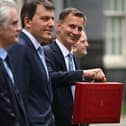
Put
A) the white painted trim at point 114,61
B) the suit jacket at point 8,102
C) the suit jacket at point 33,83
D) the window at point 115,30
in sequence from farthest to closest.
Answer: the window at point 115,30, the white painted trim at point 114,61, the suit jacket at point 33,83, the suit jacket at point 8,102

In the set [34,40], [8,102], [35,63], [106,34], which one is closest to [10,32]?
[8,102]

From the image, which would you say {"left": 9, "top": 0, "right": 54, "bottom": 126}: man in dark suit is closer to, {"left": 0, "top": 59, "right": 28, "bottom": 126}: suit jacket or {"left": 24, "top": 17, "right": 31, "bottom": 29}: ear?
{"left": 24, "top": 17, "right": 31, "bottom": 29}: ear

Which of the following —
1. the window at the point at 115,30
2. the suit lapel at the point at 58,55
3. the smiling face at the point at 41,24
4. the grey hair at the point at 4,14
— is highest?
the grey hair at the point at 4,14

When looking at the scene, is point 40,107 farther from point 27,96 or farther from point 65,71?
point 65,71

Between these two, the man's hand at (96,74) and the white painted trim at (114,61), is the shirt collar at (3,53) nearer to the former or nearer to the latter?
the man's hand at (96,74)

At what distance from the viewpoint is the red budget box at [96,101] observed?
7.11 m

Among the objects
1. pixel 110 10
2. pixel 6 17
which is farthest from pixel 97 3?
pixel 6 17

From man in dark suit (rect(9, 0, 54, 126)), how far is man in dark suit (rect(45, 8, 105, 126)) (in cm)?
41

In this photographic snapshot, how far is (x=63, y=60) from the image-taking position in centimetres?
758

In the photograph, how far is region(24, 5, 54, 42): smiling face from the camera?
7.03 m

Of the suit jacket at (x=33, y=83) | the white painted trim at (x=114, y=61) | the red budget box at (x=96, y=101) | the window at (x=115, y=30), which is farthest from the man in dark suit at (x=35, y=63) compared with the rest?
the window at (x=115, y=30)

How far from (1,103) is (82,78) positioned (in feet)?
4.70

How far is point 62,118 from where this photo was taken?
7.54 m

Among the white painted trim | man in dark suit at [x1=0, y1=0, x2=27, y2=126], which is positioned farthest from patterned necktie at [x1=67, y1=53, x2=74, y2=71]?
the white painted trim
